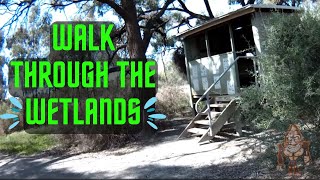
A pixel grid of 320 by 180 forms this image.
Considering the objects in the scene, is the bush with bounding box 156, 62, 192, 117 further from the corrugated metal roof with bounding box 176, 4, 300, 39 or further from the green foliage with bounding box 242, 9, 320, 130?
the green foliage with bounding box 242, 9, 320, 130

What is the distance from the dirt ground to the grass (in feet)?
3.76

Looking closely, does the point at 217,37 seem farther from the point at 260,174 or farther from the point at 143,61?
the point at 260,174

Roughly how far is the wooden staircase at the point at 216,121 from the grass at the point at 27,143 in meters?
4.84

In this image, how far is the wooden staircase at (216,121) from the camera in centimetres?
846

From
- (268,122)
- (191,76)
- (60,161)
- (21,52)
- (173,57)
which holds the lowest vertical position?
(60,161)

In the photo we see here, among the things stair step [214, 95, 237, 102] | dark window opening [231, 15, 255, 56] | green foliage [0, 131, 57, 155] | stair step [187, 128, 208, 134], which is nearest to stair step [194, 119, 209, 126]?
stair step [187, 128, 208, 134]

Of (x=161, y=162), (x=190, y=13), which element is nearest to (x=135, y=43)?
(x=161, y=162)

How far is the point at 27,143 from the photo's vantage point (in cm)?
1226

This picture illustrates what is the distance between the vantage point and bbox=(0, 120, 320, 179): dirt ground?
19.8 ft

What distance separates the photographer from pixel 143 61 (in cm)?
1102

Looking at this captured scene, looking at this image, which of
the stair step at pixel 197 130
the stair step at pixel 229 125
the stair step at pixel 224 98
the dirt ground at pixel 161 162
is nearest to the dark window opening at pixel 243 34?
the stair step at pixel 224 98

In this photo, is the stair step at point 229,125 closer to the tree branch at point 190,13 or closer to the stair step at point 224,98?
the stair step at point 224,98

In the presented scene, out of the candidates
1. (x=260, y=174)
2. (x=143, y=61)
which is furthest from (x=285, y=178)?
(x=143, y=61)

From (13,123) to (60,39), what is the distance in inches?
215
